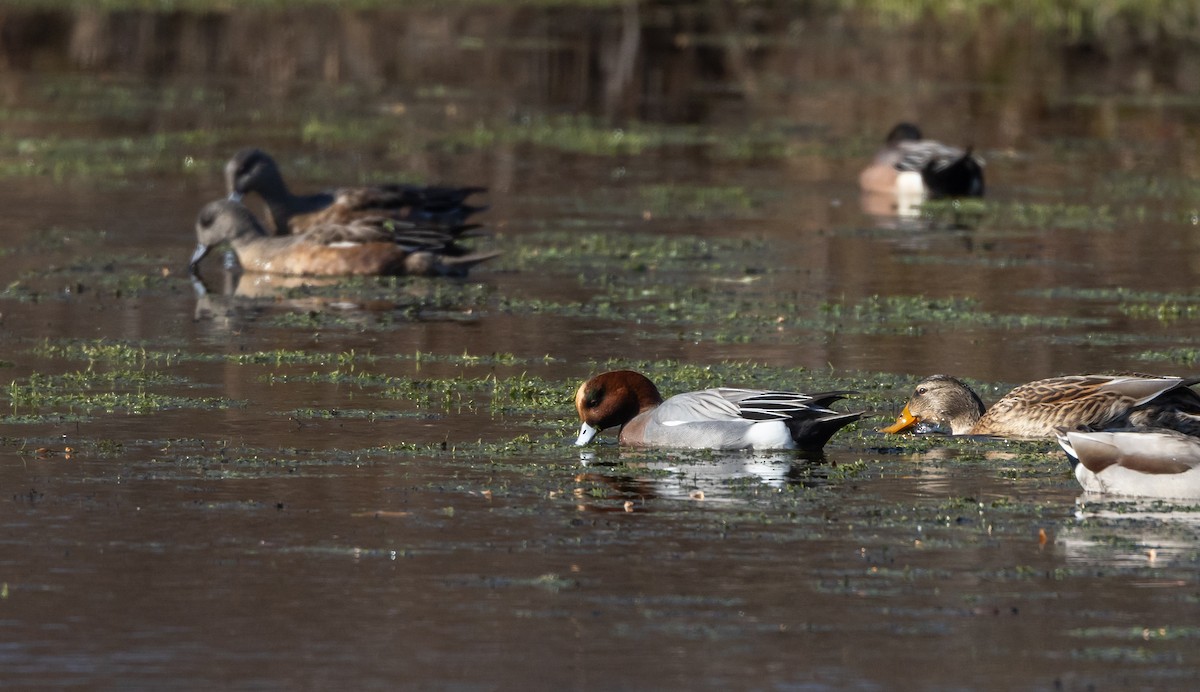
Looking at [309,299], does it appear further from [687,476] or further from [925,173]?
[925,173]

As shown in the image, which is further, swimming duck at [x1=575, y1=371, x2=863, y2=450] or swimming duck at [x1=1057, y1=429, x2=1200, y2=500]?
swimming duck at [x1=575, y1=371, x2=863, y2=450]

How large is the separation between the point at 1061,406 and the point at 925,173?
1213 centimetres

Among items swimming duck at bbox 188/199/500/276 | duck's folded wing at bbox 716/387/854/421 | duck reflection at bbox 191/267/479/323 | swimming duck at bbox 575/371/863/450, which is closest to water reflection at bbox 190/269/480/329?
duck reflection at bbox 191/267/479/323

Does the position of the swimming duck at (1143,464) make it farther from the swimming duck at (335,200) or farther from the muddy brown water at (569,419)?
the swimming duck at (335,200)

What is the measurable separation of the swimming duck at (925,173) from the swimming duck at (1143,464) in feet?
43.3

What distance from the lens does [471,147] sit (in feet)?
82.4

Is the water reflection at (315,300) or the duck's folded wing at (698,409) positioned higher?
the water reflection at (315,300)

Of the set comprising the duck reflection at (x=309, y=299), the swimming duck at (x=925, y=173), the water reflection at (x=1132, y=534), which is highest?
the swimming duck at (x=925, y=173)

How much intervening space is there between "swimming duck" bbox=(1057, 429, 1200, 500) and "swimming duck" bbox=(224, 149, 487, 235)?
31.3 feet

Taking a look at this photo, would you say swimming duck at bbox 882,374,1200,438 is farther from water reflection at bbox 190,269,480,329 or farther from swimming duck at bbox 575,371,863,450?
water reflection at bbox 190,269,480,329

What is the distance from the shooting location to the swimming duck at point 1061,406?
35.0 feet

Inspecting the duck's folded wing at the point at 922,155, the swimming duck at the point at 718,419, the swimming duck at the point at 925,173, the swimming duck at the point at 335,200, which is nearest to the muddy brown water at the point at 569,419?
the swimming duck at the point at 718,419

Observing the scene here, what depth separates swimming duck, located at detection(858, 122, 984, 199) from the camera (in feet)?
73.6

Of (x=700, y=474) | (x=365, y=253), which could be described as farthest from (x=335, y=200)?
(x=700, y=474)
